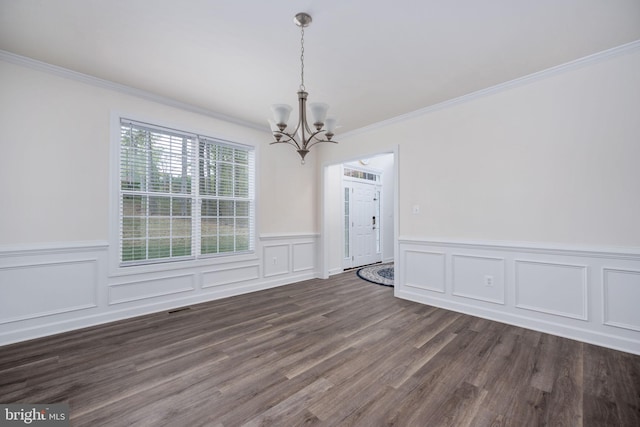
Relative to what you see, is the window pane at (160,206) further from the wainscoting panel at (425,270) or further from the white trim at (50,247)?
the wainscoting panel at (425,270)

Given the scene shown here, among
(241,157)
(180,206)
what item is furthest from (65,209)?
(241,157)

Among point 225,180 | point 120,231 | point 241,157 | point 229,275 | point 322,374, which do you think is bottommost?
point 322,374

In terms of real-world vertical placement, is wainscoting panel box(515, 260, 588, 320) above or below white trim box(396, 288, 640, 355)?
above

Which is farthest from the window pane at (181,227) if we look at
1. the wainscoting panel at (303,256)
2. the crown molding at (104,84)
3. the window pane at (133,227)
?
the wainscoting panel at (303,256)

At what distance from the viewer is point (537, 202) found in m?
2.94

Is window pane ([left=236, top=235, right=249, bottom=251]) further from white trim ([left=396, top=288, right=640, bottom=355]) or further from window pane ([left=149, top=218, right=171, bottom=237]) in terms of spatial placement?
white trim ([left=396, top=288, right=640, bottom=355])

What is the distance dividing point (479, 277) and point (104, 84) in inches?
193

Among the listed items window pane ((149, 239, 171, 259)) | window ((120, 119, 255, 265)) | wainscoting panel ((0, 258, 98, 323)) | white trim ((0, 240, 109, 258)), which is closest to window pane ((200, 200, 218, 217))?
window ((120, 119, 255, 265))

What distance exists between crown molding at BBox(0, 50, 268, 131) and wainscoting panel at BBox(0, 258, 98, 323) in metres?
1.95

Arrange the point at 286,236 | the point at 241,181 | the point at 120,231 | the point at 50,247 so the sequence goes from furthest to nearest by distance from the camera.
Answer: the point at 286,236, the point at 241,181, the point at 120,231, the point at 50,247

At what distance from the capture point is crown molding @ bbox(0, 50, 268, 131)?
8.68 feet

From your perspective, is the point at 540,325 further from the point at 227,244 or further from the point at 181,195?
the point at 181,195

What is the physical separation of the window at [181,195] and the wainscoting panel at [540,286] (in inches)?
108

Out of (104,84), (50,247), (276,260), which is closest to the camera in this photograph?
(50,247)
